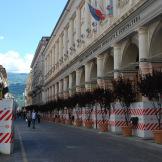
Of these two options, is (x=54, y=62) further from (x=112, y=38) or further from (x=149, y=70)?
(x=149, y=70)

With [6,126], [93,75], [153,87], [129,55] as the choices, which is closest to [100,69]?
[93,75]

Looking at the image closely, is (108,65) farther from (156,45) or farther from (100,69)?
(156,45)

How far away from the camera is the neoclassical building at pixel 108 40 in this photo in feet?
93.9

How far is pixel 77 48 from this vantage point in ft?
187

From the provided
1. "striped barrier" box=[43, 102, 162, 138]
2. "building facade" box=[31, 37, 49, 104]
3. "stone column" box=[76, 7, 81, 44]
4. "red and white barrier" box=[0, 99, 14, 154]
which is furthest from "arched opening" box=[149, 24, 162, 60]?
"building facade" box=[31, 37, 49, 104]

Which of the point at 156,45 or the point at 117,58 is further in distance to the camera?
the point at 117,58

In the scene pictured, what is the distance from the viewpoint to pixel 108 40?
37.9 meters

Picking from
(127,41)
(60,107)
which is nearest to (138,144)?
(127,41)

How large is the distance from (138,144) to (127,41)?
13.2m

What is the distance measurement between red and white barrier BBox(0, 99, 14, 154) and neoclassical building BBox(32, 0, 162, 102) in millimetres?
11805

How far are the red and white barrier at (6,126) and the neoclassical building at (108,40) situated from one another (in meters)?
11.8

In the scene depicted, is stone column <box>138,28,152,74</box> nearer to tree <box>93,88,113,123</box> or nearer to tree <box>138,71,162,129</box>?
tree <box>138,71,162,129</box>

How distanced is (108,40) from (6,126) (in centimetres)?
2172

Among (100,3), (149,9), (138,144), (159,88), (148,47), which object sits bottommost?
(138,144)
